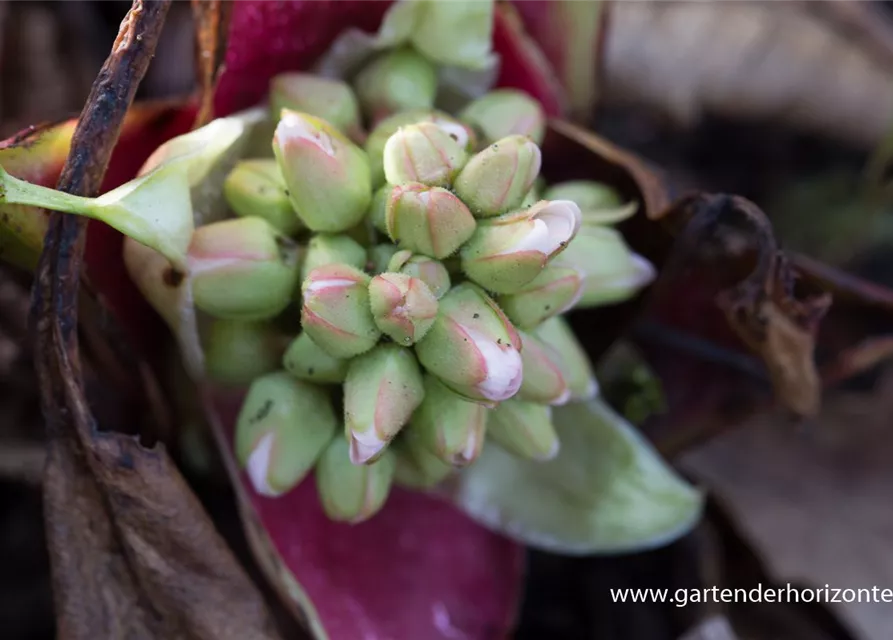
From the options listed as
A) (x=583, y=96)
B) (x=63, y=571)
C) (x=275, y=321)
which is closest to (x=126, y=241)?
(x=275, y=321)

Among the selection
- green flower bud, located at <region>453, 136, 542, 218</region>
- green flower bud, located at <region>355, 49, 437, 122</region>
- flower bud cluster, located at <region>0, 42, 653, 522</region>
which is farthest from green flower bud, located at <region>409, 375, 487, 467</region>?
green flower bud, located at <region>355, 49, 437, 122</region>

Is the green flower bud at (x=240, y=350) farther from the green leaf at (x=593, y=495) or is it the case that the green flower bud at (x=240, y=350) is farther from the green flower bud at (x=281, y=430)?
the green leaf at (x=593, y=495)

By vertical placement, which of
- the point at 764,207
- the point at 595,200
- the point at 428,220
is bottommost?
the point at 764,207

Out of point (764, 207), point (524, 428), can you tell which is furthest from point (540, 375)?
point (764, 207)

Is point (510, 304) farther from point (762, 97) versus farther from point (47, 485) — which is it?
point (762, 97)

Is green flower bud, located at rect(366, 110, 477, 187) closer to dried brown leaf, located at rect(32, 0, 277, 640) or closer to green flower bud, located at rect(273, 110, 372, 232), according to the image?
green flower bud, located at rect(273, 110, 372, 232)

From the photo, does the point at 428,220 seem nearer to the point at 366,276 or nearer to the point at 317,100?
the point at 366,276
